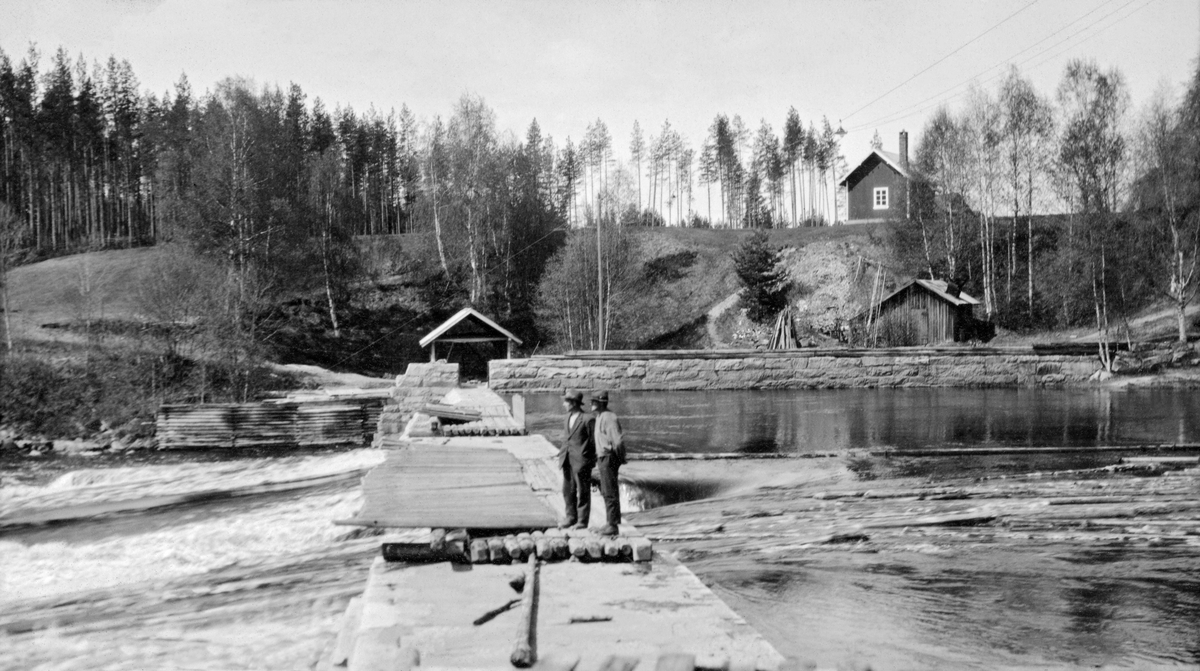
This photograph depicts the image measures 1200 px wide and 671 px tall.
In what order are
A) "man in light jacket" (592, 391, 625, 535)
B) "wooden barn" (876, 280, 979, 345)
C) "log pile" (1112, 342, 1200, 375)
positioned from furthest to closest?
"wooden barn" (876, 280, 979, 345) < "log pile" (1112, 342, 1200, 375) < "man in light jacket" (592, 391, 625, 535)

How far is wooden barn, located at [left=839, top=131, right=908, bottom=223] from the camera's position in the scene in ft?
200

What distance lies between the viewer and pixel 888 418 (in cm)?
2577

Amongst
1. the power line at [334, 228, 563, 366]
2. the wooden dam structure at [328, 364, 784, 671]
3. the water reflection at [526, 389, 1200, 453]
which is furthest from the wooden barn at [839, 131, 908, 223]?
the wooden dam structure at [328, 364, 784, 671]

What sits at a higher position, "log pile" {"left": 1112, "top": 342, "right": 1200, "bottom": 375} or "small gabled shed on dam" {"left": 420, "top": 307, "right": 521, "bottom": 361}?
"small gabled shed on dam" {"left": 420, "top": 307, "right": 521, "bottom": 361}

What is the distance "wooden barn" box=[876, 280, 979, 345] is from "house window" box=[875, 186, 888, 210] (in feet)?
65.6

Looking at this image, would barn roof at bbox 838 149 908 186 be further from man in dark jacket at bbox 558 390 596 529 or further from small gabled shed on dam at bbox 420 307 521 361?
man in dark jacket at bbox 558 390 596 529

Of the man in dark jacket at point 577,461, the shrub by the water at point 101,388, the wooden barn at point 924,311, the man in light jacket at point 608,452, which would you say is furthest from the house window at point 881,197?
the man in light jacket at point 608,452

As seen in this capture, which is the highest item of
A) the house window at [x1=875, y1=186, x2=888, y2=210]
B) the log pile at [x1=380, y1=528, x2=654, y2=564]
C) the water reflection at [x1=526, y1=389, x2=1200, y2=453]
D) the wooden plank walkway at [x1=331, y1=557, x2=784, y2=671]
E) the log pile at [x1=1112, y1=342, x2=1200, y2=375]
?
the house window at [x1=875, y1=186, x2=888, y2=210]

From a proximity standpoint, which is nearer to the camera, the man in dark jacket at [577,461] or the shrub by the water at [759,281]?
the man in dark jacket at [577,461]

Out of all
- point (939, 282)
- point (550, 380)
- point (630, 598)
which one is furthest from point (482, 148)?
point (630, 598)

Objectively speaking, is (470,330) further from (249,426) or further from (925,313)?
(925,313)

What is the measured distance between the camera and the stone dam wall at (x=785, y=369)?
35.0m

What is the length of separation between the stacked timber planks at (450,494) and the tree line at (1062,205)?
30.9 m

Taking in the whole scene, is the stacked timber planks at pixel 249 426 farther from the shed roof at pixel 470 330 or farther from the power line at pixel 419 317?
the power line at pixel 419 317
